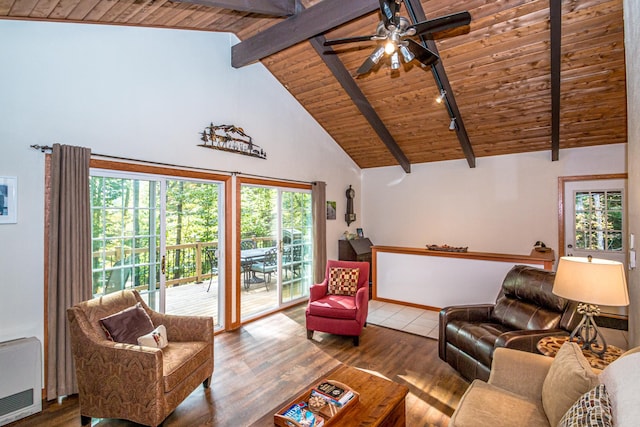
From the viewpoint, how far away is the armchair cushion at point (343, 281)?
163 inches

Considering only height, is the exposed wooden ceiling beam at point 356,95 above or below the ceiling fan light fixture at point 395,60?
above

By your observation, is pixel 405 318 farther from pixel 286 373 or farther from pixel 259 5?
pixel 259 5

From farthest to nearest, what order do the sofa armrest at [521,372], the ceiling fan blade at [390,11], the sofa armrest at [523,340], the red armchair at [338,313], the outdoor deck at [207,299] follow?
the outdoor deck at [207,299]
the red armchair at [338,313]
the sofa armrest at [523,340]
the ceiling fan blade at [390,11]
the sofa armrest at [521,372]

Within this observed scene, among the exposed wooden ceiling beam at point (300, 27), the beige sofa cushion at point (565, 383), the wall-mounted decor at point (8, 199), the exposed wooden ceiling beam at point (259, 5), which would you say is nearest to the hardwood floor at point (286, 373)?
the beige sofa cushion at point (565, 383)

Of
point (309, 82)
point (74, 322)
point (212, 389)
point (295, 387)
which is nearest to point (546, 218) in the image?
point (309, 82)

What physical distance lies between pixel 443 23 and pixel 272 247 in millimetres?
3668

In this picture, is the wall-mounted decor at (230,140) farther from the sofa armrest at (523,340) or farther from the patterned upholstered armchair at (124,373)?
the sofa armrest at (523,340)

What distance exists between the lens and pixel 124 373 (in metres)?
2.16

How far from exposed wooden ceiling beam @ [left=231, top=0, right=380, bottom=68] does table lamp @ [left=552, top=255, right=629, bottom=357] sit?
281cm

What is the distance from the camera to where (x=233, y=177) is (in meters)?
4.22

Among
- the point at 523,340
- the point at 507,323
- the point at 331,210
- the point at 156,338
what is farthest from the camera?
the point at 331,210

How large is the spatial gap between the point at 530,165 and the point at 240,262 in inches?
194

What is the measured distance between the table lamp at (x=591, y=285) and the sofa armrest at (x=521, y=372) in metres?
0.43

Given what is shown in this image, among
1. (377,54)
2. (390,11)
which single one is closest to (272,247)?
(377,54)
